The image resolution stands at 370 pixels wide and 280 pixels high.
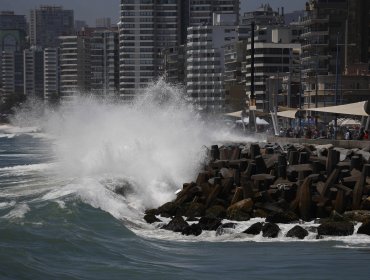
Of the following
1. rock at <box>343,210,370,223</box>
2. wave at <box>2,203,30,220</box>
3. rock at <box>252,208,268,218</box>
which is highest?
→ rock at <box>343,210,370,223</box>

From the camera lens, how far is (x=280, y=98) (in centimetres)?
11206

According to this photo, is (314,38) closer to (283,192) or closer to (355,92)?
(355,92)

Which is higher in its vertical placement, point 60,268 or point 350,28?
point 350,28

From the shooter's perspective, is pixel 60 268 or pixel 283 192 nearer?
pixel 60 268

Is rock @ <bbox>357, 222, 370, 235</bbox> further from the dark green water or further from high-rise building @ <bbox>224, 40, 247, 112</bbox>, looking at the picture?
high-rise building @ <bbox>224, 40, 247, 112</bbox>

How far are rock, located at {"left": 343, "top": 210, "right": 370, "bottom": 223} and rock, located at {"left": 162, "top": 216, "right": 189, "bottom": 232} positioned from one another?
3.47m

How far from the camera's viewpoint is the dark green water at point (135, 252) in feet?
65.7

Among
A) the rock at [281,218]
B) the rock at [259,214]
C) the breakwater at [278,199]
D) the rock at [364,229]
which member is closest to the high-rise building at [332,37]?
the breakwater at [278,199]

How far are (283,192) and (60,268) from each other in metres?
9.02

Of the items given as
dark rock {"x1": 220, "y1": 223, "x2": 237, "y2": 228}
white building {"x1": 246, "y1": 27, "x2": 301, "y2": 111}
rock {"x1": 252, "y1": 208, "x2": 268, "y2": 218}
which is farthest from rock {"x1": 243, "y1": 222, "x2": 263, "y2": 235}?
white building {"x1": 246, "y1": 27, "x2": 301, "y2": 111}

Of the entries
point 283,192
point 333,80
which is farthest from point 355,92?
point 283,192

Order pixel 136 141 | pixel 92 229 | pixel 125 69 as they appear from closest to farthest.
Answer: pixel 92 229 < pixel 136 141 < pixel 125 69

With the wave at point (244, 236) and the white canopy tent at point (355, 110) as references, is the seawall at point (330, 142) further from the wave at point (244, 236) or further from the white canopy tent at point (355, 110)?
the wave at point (244, 236)

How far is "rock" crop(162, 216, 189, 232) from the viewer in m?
25.4
